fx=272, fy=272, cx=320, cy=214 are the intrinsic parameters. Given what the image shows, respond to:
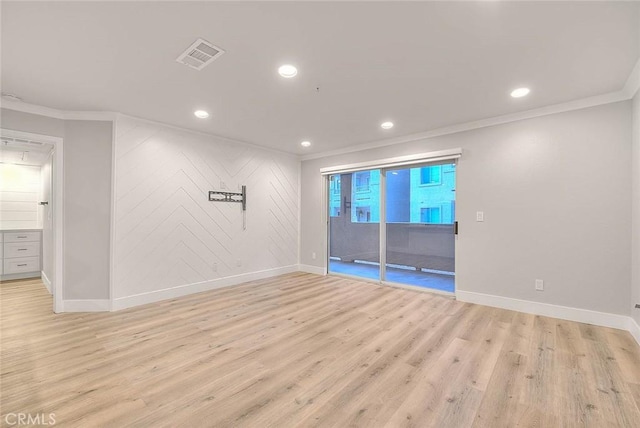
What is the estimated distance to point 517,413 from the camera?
1.64 m

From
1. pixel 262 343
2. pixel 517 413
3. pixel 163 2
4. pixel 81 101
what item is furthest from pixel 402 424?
pixel 81 101

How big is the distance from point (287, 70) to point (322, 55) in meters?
0.38

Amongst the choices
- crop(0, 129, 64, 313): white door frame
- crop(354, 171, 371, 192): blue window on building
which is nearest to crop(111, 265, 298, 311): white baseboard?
crop(0, 129, 64, 313): white door frame

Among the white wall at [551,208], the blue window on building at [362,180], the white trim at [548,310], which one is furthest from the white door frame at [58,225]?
the white trim at [548,310]

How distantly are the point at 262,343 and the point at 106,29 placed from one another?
278 centimetres

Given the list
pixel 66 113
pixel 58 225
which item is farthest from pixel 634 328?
pixel 66 113

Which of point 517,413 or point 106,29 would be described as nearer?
point 517,413

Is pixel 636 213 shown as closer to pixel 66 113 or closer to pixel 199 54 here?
pixel 199 54

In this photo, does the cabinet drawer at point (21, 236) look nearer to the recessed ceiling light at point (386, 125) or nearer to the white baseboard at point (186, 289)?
the white baseboard at point (186, 289)

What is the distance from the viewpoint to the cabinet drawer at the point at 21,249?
4.99m

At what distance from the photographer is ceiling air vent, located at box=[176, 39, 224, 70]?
2104 millimetres

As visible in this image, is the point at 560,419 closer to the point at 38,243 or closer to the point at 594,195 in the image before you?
the point at 594,195

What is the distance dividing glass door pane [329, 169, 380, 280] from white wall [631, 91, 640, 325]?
3.01 metres

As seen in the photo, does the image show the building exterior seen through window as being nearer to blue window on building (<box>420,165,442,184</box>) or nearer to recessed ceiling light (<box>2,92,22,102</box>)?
blue window on building (<box>420,165,442,184</box>)
